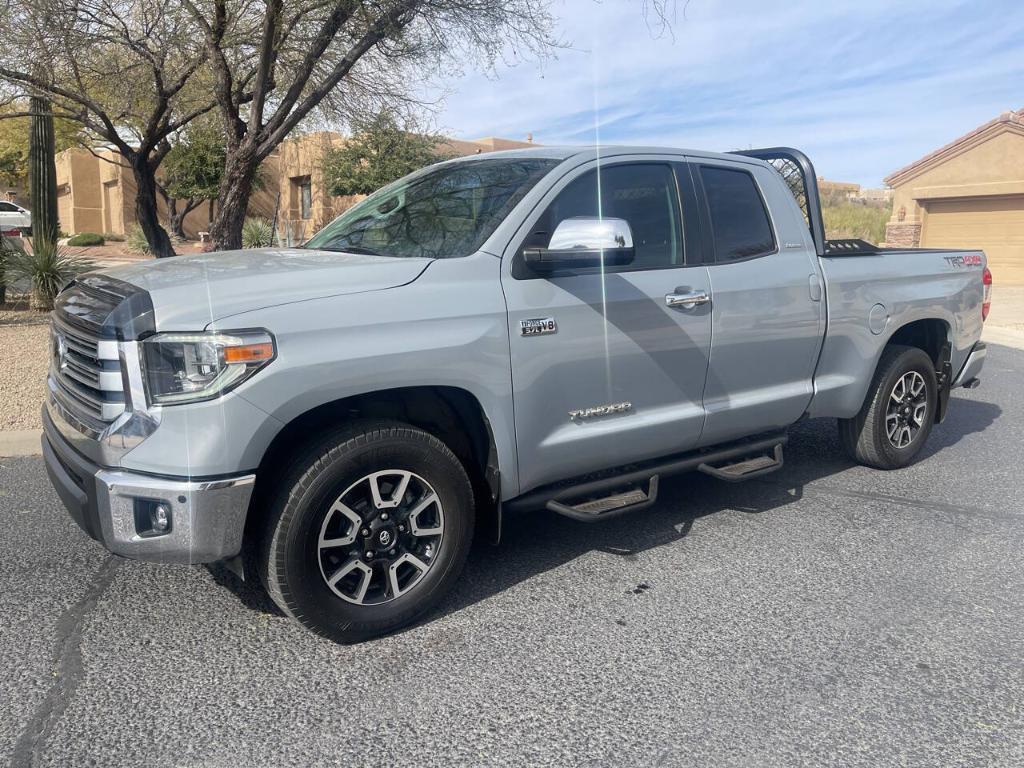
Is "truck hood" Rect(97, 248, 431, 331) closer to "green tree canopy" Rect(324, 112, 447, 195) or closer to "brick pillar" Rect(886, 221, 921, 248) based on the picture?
"brick pillar" Rect(886, 221, 921, 248)

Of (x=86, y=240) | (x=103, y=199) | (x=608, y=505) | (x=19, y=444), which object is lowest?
(x=608, y=505)

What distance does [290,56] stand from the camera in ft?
→ 33.3

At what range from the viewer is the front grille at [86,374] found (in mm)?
3012

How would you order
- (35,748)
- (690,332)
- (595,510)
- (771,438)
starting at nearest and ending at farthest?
(35,748) < (595,510) < (690,332) < (771,438)

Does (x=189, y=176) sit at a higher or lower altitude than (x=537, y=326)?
higher

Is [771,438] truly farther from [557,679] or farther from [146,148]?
[146,148]

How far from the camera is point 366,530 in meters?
3.38

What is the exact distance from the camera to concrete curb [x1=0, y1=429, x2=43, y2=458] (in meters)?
5.95

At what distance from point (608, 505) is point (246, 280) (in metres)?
1.93

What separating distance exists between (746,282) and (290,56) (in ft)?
25.2

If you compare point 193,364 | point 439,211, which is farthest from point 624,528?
point 193,364

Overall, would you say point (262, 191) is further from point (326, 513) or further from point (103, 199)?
point (326, 513)

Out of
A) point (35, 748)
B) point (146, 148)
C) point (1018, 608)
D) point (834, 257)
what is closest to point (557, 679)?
point (35, 748)

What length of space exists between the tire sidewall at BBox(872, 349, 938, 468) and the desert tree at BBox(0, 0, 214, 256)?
8.04 metres
